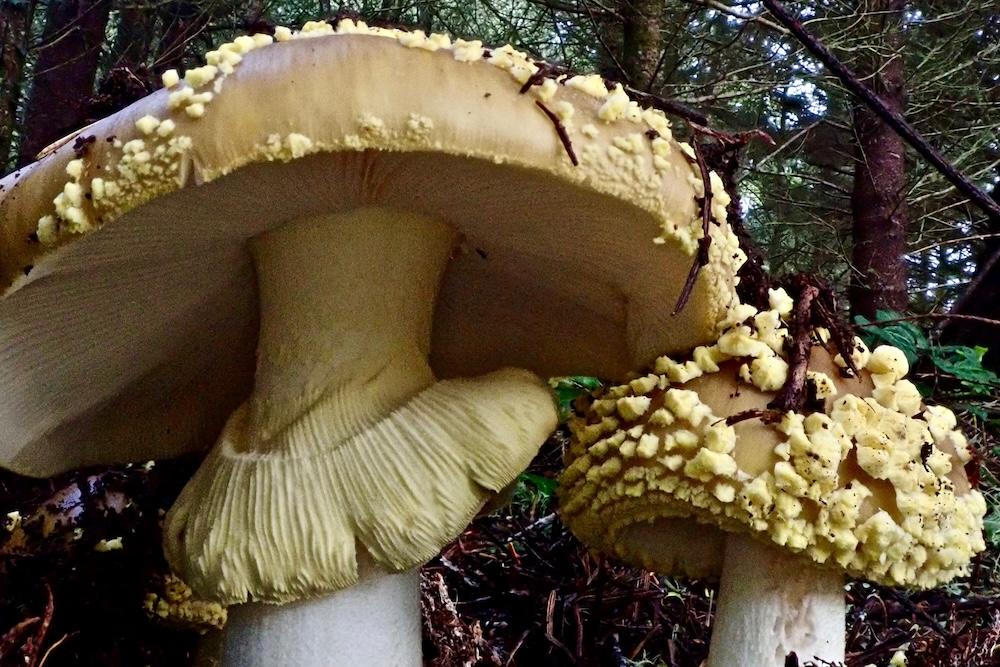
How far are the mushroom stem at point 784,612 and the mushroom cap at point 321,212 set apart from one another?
0.44 metres

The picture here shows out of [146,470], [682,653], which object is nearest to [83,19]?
[146,470]

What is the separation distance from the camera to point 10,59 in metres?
4.11

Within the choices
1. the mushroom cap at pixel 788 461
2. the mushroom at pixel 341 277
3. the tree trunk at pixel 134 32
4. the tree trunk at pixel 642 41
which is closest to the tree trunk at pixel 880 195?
the tree trunk at pixel 642 41

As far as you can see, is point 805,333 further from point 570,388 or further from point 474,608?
point 570,388

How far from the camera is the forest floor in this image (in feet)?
6.19

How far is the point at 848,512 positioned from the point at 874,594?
38.2 inches

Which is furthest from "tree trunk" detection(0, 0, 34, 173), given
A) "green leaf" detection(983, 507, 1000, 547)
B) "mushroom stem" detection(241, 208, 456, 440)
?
"green leaf" detection(983, 507, 1000, 547)

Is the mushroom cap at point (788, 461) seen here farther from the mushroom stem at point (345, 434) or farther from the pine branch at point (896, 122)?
the pine branch at point (896, 122)

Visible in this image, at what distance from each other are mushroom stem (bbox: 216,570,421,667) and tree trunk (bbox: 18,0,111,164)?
4.17 m

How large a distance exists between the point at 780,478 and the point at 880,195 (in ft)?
17.4

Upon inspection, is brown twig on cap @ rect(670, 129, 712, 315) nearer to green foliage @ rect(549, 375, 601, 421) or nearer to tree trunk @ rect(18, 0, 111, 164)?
green foliage @ rect(549, 375, 601, 421)

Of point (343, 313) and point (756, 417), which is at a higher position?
point (343, 313)

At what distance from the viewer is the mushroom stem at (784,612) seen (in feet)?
4.96

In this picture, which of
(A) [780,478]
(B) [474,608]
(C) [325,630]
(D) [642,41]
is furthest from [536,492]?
(D) [642,41]
